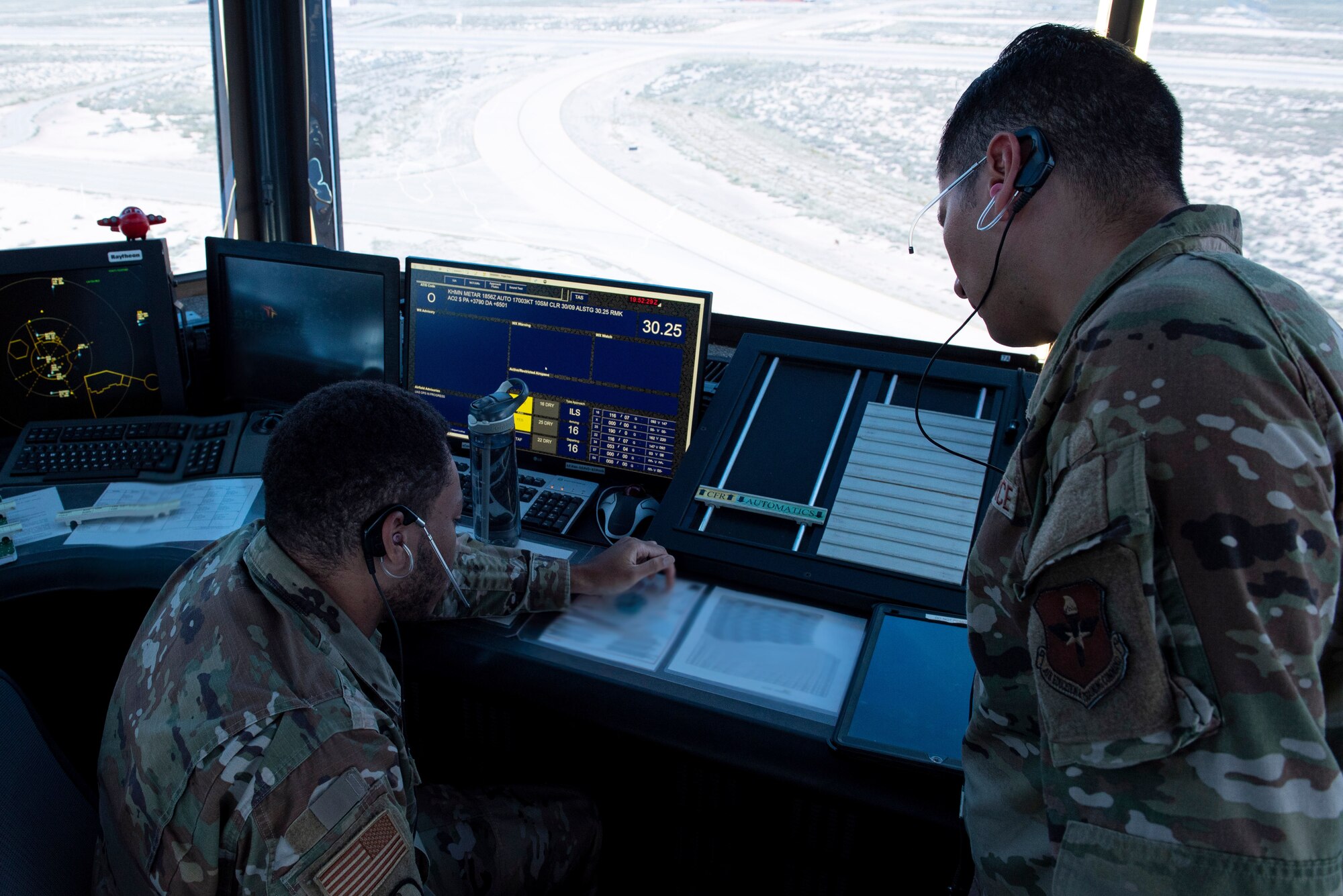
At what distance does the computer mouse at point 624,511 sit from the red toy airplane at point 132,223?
129cm

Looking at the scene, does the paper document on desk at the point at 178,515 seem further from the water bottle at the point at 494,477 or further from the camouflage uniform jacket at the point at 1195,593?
the camouflage uniform jacket at the point at 1195,593

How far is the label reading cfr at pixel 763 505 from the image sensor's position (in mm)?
1512

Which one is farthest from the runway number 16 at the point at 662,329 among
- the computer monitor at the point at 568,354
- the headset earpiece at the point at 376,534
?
the headset earpiece at the point at 376,534

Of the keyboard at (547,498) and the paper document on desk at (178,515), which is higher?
the keyboard at (547,498)

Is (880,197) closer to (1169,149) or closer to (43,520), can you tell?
(1169,149)

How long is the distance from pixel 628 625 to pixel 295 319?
115 centimetres

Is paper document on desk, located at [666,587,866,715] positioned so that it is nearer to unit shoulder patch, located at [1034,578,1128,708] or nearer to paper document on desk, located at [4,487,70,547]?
unit shoulder patch, located at [1034,578,1128,708]

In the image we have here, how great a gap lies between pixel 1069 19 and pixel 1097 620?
1764 mm

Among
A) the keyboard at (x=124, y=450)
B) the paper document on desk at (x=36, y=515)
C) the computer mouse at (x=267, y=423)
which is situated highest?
the computer mouse at (x=267, y=423)

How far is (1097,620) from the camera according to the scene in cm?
69

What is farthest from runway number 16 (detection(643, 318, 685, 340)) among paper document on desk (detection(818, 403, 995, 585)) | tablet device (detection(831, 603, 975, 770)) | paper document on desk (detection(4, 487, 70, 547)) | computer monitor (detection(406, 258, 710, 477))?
paper document on desk (detection(4, 487, 70, 547))

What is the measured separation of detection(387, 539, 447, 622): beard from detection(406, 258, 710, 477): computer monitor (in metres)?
0.61

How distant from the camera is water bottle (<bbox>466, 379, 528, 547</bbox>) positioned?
167 centimetres

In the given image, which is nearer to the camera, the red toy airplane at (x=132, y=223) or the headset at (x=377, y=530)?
the headset at (x=377, y=530)
